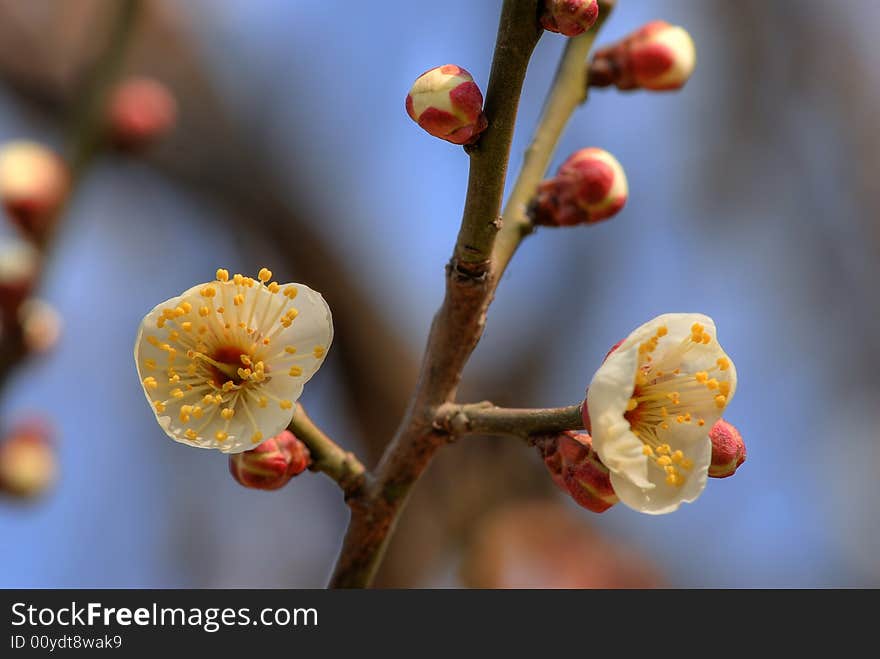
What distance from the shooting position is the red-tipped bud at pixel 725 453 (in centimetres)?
107

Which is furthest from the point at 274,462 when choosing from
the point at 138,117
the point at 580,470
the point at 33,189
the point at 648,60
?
the point at 138,117

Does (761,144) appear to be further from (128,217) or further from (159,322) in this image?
(159,322)

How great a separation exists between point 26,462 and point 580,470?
2008mm

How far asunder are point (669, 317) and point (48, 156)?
186 centimetres

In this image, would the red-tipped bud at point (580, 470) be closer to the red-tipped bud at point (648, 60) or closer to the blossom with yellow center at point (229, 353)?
the blossom with yellow center at point (229, 353)

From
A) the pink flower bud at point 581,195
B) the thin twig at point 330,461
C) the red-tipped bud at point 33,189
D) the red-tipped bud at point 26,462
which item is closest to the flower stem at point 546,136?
the pink flower bud at point 581,195

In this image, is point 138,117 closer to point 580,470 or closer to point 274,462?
point 274,462

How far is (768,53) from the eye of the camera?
4.57 m

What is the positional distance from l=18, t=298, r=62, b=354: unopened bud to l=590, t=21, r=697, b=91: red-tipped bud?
50.8 inches

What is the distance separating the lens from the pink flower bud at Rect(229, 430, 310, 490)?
1.09m

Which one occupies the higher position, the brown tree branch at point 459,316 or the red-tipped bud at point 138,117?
the brown tree branch at point 459,316

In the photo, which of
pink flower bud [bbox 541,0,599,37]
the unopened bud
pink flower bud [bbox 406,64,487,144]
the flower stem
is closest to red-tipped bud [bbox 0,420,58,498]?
the unopened bud

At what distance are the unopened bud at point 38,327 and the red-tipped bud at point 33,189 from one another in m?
0.19

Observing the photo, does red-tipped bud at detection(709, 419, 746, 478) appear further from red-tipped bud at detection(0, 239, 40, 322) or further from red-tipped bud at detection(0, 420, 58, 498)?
red-tipped bud at detection(0, 420, 58, 498)
